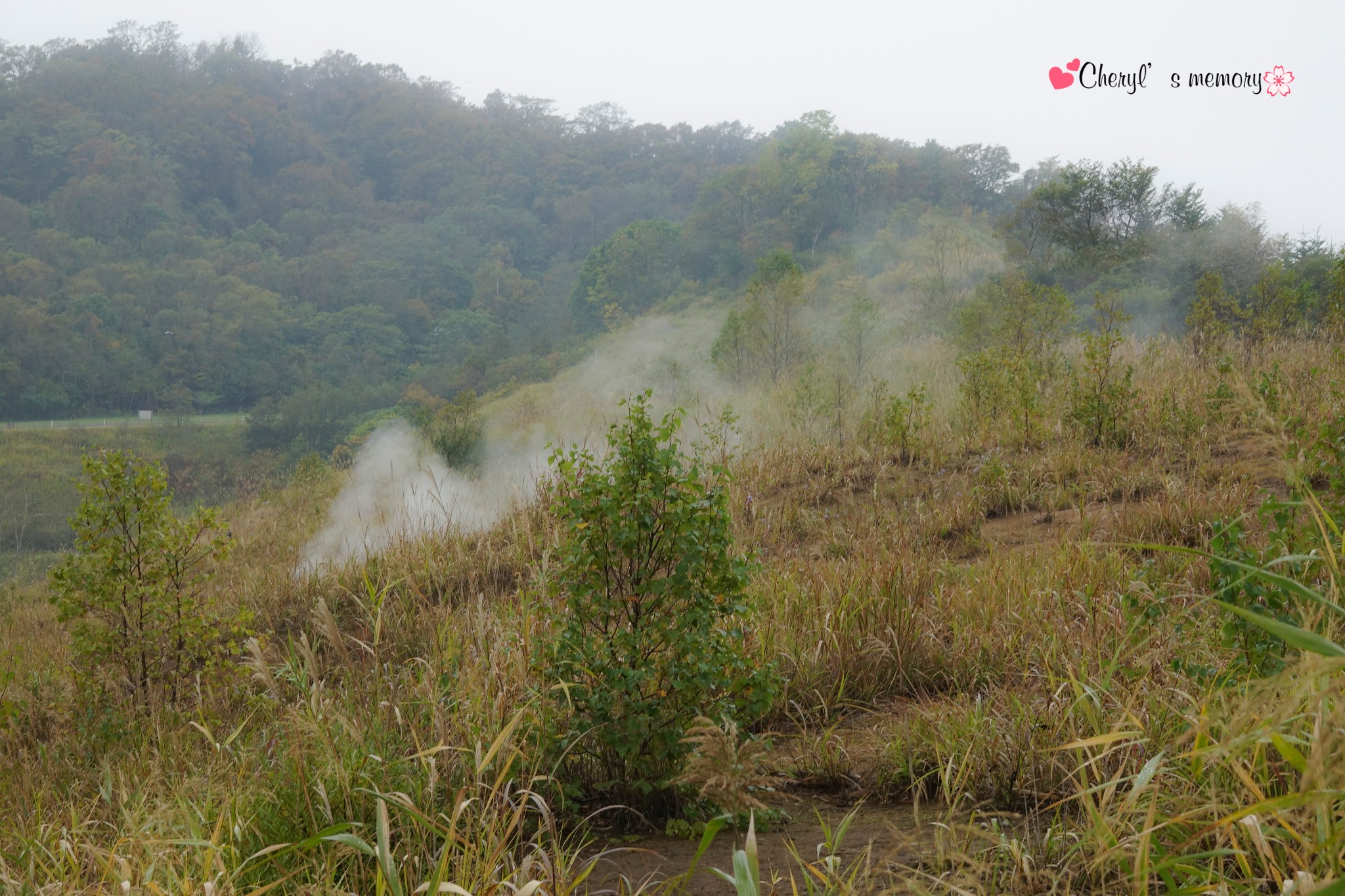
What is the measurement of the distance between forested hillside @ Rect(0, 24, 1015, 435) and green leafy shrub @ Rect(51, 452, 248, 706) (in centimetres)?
3401

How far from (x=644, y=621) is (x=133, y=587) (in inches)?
115

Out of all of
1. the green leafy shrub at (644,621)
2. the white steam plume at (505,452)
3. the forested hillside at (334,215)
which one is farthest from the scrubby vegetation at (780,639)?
the forested hillside at (334,215)

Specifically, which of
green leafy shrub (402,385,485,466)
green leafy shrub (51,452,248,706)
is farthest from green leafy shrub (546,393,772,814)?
green leafy shrub (402,385,485,466)

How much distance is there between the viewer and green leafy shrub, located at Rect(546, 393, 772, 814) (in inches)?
87.0

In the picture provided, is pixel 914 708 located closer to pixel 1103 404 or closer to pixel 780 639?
pixel 780 639

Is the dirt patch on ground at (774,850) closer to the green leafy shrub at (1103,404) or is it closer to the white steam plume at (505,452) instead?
the white steam plume at (505,452)

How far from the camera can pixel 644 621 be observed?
2.39m

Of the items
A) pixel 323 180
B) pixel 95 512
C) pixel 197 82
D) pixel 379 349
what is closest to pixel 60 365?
pixel 379 349

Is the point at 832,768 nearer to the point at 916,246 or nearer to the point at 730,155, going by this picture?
the point at 916,246

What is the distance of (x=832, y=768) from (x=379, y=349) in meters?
51.1

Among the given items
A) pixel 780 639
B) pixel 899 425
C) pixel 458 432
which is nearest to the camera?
pixel 780 639

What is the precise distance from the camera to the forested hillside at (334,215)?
138 feet

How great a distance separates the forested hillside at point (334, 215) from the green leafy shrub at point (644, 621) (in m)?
35.6

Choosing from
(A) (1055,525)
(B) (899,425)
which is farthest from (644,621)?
(B) (899,425)
